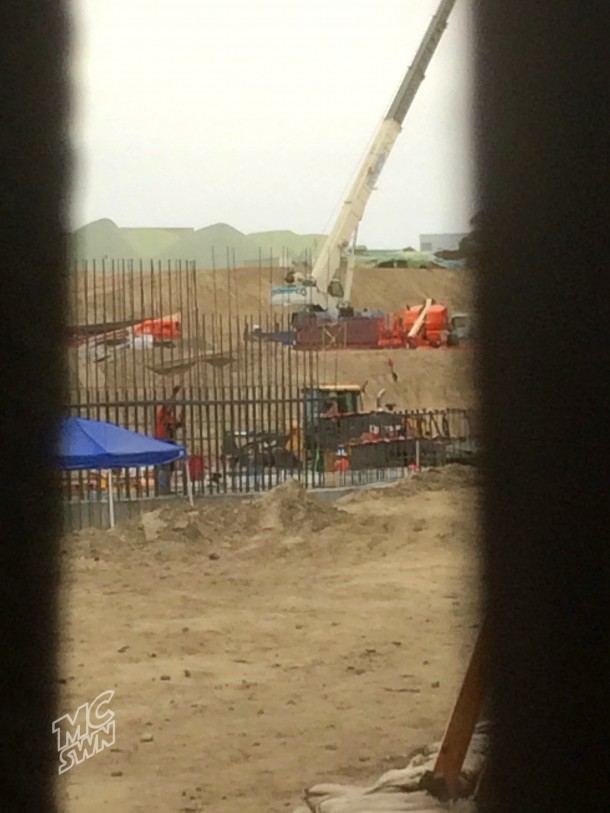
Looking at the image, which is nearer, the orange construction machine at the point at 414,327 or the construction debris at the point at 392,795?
the construction debris at the point at 392,795

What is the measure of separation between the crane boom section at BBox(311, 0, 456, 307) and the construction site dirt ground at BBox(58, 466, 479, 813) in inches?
14.4

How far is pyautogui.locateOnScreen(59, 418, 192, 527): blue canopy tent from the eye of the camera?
62.4 inches

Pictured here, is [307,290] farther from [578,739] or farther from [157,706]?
[578,739]

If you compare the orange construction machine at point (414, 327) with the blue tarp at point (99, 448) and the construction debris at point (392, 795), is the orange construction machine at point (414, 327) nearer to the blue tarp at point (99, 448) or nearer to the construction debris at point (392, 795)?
the blue tarp at point (99, 448)

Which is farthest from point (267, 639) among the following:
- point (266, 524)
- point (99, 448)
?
point (99, 448)

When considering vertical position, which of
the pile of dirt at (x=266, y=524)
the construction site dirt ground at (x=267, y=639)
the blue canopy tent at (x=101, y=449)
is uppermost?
the blue canopy tent at (x=101, y=449)

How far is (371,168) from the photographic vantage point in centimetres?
164

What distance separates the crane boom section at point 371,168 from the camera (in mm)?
1633

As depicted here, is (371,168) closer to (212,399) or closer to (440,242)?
(440,242)

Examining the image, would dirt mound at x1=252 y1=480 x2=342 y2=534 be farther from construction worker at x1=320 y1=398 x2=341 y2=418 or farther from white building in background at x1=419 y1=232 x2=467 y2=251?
white building in background at x1=419 y1=232 x2=467 y2=251

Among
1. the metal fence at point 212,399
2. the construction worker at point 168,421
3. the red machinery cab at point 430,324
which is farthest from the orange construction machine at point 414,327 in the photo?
the construction worker at point 168,421

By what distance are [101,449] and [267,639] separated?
1.35ft

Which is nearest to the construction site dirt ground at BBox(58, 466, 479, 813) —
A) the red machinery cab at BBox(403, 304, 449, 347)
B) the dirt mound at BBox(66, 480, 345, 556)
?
the dirt mound at BBox(66, 480, 345, 556)

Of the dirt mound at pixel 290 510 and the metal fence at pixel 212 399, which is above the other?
the metal fence at pixel 212 399
